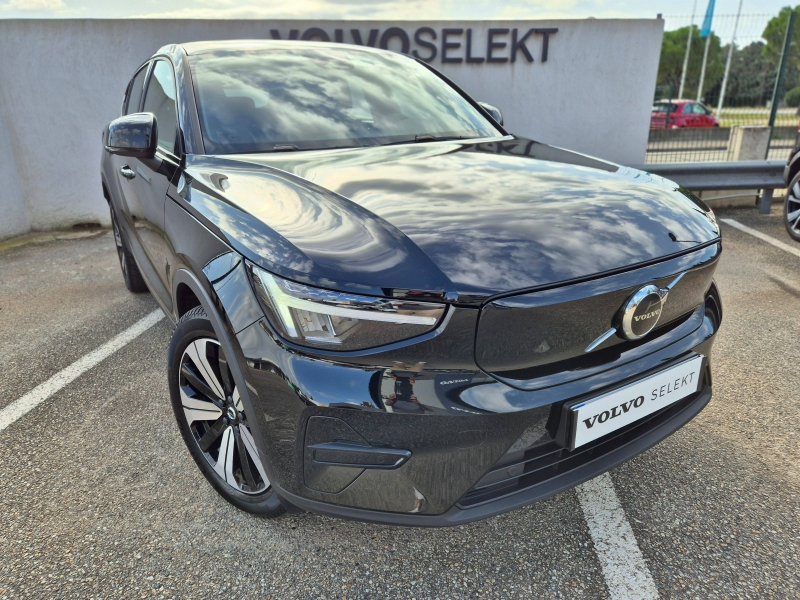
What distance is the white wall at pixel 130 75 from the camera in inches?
240

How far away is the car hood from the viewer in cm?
144

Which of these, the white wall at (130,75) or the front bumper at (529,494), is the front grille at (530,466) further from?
the white wall at (130,75)

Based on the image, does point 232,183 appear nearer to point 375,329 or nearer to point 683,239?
point 375,329

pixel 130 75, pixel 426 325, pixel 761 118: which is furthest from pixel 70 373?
pixel 761 118

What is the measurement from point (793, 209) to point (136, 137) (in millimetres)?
5315

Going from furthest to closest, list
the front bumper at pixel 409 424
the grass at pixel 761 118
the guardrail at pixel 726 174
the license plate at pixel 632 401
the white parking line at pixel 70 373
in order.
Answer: the grass at pixel 761 118 → the guardrail at pixel 726 174 → the white parking line at pixel 70 373 → the license plate at pixel 632 401 → the front bumper at pixel 409 424

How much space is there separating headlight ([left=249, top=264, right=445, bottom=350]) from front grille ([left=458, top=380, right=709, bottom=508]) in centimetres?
43

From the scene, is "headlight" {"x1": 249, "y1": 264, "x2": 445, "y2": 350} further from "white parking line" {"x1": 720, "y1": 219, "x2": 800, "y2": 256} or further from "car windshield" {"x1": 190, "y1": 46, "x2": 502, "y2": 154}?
"white parking line" {"x1": 720, "y1": 219, "x2": 800, "y2": 256}

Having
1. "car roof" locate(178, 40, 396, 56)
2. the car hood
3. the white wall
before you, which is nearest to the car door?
"car roof" locate(178, 40, 396, 56)

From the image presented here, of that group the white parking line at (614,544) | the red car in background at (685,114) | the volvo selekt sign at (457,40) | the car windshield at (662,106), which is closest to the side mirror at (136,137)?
the white parking line at (614,544)

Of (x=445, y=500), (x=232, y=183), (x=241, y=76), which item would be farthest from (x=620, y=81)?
(x=445, y=500)

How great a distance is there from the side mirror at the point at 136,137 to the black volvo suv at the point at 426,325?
0.23 metres

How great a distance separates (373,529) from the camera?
192 cm

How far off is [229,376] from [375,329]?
0.59 m
